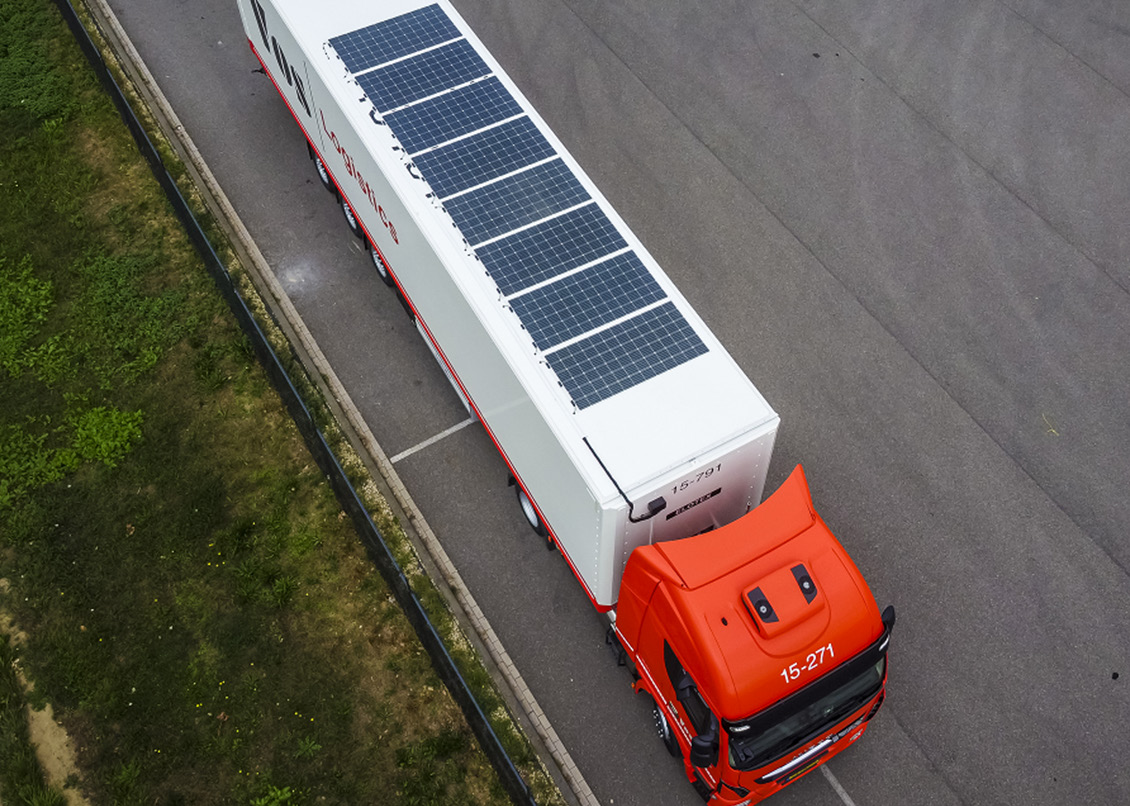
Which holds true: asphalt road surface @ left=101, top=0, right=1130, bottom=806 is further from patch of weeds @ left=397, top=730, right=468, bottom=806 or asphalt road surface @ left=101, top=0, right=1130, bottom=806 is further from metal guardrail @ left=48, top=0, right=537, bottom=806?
patch of weeds @ left=397, top=730, right=468, bottom=806

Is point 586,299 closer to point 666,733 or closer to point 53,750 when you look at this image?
point 666,733

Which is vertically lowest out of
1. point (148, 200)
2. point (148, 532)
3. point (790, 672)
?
point (148, 532)

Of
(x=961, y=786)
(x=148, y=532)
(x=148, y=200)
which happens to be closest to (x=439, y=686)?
(x=148, y=532)

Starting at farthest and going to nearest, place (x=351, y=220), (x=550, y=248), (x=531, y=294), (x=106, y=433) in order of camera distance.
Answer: (x=351, y=220) < (x=106, y=433) < (x=550, y=248) < (x=531, y=294)

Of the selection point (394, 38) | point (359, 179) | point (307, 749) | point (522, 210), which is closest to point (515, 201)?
point (522, 210)

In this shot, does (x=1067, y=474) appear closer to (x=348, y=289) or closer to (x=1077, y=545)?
(x=1077, y=545)

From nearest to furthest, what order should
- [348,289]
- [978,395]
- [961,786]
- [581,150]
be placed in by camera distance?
[961,786], [978,395], [348,289], [581,150]

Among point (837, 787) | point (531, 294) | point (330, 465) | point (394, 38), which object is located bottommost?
point (837, 787)
